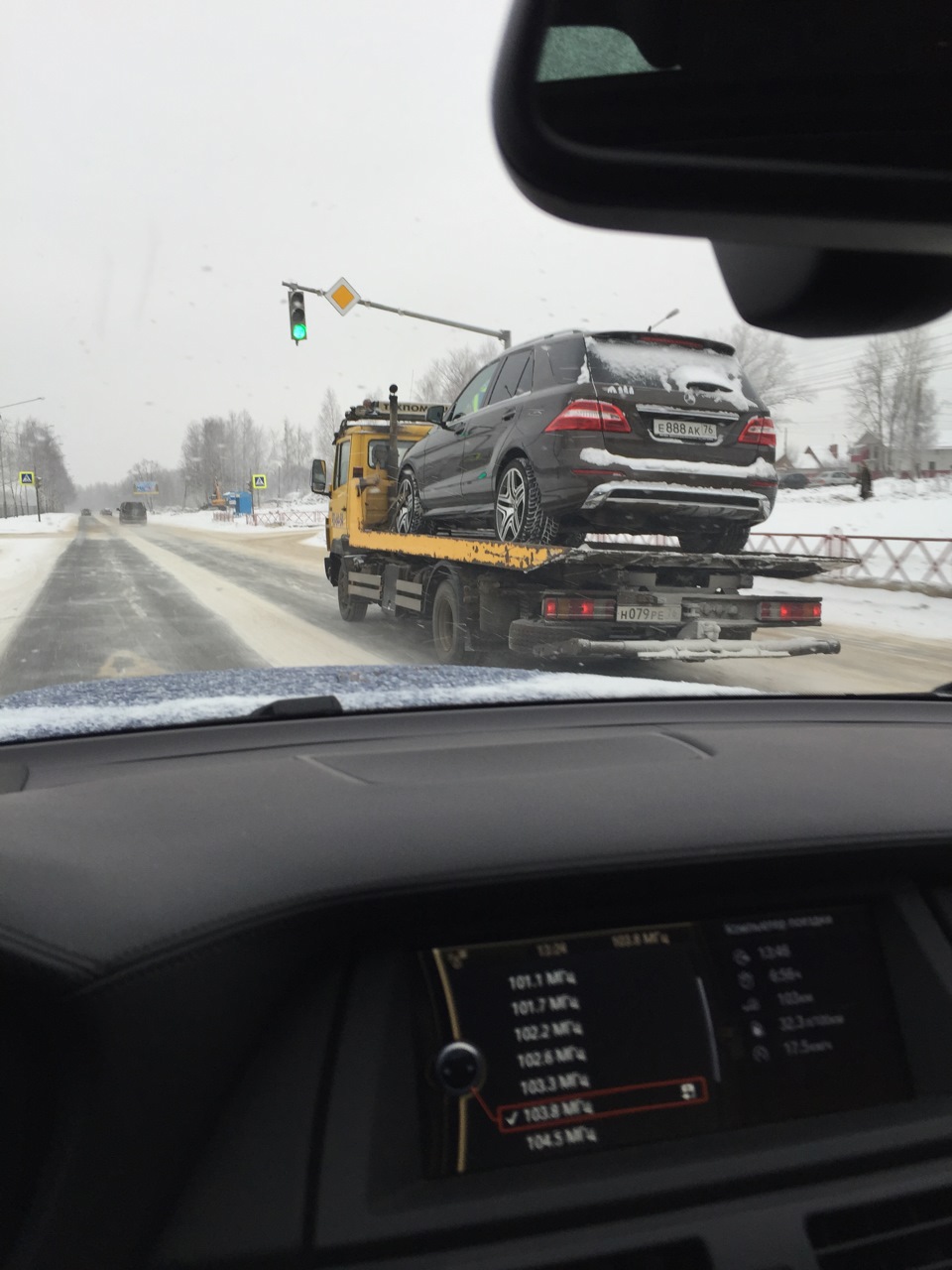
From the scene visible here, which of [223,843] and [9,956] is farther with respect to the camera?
[223,843]

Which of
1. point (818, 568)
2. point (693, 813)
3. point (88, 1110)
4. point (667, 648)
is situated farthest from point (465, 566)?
point (88, 1110)

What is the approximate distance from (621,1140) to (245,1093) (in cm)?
63

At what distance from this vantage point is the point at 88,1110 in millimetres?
1570

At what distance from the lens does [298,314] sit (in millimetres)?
6508

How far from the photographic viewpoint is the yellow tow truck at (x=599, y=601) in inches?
286

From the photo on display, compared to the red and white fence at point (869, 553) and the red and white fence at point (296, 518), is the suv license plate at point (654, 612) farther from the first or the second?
the red and white fence at point (296, 518)

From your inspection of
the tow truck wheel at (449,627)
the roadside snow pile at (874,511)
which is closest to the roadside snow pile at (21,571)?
the tow truck wheel at (449,627)

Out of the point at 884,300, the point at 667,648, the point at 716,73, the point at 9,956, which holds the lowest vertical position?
the point at 667,648

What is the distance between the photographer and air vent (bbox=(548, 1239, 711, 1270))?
1.62 m

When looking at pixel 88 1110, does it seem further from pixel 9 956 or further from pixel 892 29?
pixel 892 29

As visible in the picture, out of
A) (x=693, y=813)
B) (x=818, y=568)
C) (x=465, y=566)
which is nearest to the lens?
(x=693, y=813)

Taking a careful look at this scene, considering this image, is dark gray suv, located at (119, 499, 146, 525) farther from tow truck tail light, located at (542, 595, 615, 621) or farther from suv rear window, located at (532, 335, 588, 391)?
tow truck tail light, located at (542, 595, 615, 621)

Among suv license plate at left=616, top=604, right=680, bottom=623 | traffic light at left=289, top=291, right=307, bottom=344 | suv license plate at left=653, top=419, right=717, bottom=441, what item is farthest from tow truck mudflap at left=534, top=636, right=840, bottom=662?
traffic light at left=289, top=291, right=307, bottom=344

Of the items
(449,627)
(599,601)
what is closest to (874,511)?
(599,601)
